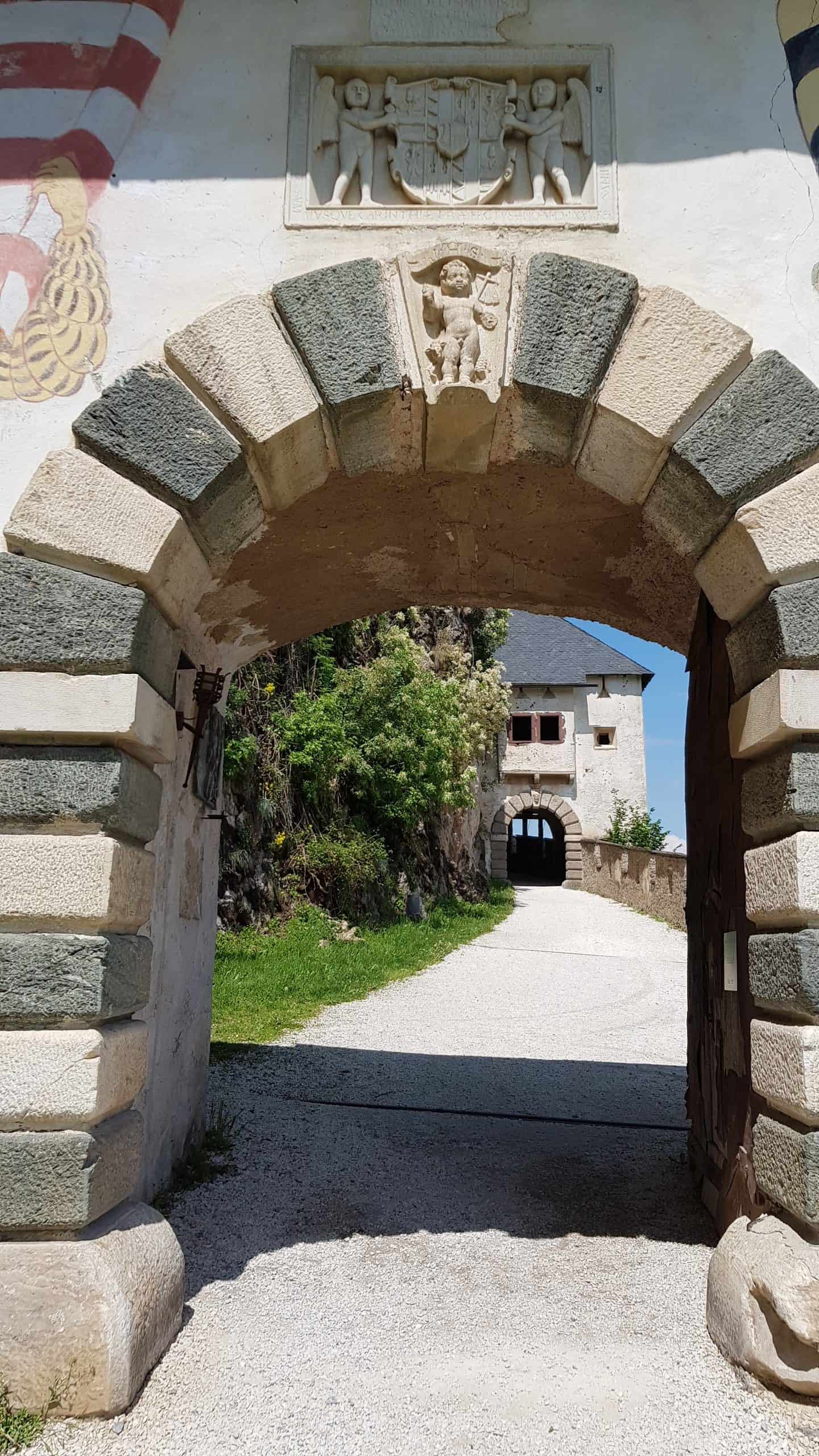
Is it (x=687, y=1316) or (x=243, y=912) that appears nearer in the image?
(x=687, y=1316)

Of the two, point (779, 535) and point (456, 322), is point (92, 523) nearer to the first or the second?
point (456, 322)

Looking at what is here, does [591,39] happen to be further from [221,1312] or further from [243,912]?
[243,912]

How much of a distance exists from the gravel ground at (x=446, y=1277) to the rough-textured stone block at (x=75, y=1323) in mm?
88

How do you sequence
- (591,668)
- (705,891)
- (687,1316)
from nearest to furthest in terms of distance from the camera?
1. (687,1316)
2. (705,891)
3. (591,668)

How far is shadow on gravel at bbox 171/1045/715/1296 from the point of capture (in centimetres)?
366

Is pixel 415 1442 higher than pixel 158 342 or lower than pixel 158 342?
lower

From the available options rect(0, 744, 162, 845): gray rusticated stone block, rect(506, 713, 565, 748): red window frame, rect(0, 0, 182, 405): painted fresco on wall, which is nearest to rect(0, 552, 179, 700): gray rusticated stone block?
rect(0, 744, 162, 845): gray rusticated stone block

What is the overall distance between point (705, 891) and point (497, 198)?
281 cm

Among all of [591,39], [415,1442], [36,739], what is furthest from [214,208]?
[415,1442]

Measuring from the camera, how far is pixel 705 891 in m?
4.17

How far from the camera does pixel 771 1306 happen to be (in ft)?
8.04

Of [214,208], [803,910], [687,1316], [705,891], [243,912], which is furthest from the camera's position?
[243,912]

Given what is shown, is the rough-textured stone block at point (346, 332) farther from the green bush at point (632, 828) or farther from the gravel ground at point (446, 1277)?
the green bush at point (632, 828)

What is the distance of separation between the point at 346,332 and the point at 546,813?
27264mm
